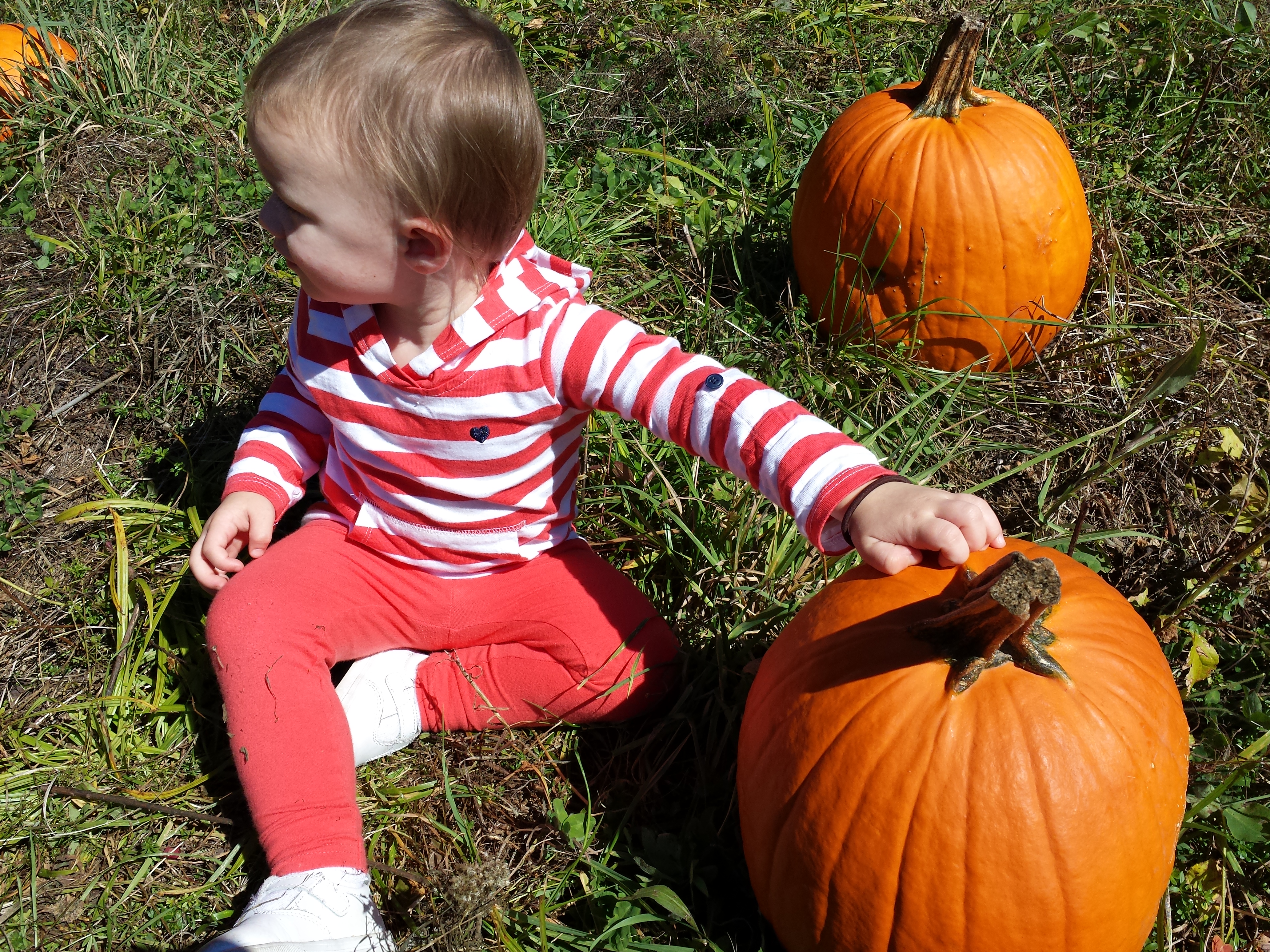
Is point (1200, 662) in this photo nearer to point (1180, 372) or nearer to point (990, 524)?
point (1180, 372)

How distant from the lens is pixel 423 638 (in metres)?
2.41

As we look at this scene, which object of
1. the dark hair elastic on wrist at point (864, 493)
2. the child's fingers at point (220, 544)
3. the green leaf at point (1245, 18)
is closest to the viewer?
the dark hair elastic on wrist at point (864, 493)

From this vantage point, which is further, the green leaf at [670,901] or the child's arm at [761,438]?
the green leaf at [670,901]

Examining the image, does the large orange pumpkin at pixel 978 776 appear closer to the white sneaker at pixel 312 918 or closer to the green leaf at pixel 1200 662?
the green leaf at pixel 1200 662

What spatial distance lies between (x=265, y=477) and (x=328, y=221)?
0.73m

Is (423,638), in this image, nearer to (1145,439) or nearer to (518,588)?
(518,588)

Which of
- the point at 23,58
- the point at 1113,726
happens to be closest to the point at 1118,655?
the point at 1113,726

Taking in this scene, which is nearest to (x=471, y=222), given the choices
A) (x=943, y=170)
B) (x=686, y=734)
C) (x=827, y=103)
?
(x=686, y=734)

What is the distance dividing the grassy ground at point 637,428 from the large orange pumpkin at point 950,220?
14 centimetres

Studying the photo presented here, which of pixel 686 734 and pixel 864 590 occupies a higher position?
pixel 864 590

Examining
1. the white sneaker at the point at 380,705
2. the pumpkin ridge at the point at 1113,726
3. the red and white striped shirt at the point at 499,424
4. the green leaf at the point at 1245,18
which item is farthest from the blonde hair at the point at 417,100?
the green leaf at the point at 1245,18

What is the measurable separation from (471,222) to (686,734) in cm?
124

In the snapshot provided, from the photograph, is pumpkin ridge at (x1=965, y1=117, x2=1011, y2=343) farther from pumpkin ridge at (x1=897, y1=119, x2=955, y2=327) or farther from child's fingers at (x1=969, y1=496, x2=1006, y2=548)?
child's fingers at (x1=969, y1=496, x2=1006, y2=548)

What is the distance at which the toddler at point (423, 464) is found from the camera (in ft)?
5.97
